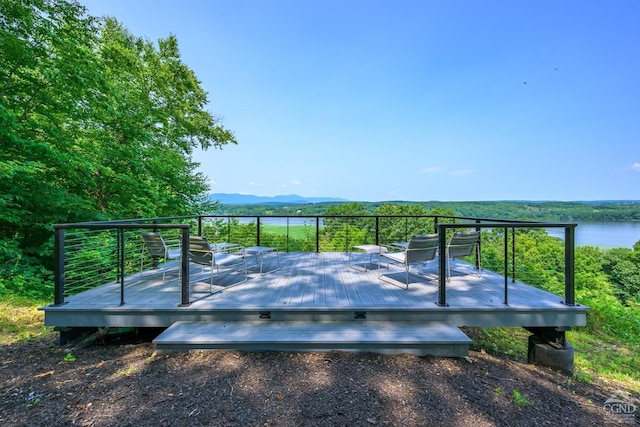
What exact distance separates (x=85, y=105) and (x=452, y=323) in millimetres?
8547

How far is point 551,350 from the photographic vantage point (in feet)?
9.09

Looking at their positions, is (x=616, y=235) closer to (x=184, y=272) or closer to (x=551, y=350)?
(x=551, y=350)

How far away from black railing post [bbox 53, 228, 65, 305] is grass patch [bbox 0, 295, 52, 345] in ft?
2.63

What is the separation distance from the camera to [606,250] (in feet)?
76.9

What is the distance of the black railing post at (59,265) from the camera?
285 cm

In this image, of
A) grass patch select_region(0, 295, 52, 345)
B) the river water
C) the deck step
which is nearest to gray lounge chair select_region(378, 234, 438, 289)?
the deck step

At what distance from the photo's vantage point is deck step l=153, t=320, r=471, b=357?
2.41 m

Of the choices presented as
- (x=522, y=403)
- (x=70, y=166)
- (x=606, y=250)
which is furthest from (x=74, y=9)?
(x=606, y=250)

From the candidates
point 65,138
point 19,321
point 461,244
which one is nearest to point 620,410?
point 461,244

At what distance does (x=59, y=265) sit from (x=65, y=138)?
182 inches

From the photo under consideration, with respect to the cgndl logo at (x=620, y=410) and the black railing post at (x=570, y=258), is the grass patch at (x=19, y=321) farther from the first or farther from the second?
the black railing post at (x=570, y=258)

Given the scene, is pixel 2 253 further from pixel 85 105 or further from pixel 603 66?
pixel 603 66

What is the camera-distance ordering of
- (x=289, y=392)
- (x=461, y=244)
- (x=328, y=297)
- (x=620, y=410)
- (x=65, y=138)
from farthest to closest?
(x=65, y=138) → (x=461, y=244) → (x=328, y=297) → (x=620, y=410) → (x=289, y=392)

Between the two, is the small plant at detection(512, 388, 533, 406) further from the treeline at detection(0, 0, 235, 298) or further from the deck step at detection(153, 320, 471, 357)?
the treeline at detection(0, 0, 235, 298)
